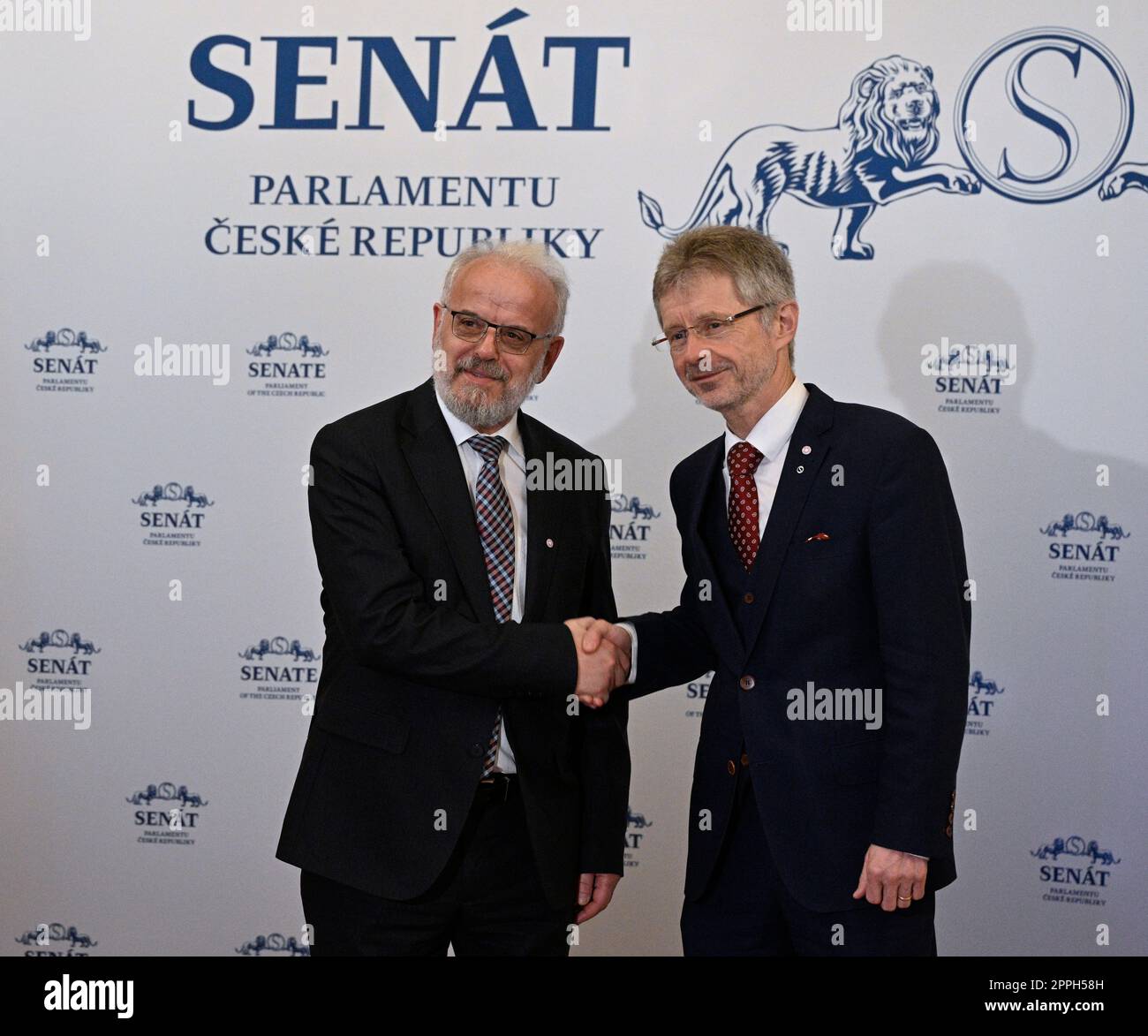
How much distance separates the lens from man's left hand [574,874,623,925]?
3047 mm

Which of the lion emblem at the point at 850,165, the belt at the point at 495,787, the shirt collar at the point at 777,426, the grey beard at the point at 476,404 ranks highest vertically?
the lion emblem at the point at 850,165

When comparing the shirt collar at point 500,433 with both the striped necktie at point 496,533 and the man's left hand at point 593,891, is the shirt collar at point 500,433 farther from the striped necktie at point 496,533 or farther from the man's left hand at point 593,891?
the man's left hand at point 593,891

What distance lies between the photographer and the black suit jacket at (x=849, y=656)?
260 cm

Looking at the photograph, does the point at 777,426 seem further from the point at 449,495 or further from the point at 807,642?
the point at 449,495

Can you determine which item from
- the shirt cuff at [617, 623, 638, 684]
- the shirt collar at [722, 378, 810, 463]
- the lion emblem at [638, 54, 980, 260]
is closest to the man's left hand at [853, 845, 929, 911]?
the shirt cuff at [617, 623, 638, 684]

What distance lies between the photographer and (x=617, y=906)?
4594 millimetres

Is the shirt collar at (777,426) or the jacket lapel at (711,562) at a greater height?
the shirt collar at (777,426)

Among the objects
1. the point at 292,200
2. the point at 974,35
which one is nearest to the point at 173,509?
the point at 292,200

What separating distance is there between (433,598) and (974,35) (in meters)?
3.02

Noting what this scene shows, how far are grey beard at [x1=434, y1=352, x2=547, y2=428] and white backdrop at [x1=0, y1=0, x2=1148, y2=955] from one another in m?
1.50

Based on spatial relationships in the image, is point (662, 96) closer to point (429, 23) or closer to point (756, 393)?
point (429, 23)

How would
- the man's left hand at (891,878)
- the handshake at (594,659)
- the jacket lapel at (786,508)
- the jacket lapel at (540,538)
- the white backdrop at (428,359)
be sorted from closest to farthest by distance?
1. the man's left hand at (891,878)
2. the jacket lapel at (786,508)
3. the handshake at (594,659)
4. the jacket lapel at (540,538)
5. the white backdrop at (428,359)

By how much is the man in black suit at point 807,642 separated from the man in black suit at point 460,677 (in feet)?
0.81

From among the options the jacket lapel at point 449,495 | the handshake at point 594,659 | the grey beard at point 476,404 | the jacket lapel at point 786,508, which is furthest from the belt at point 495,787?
the grey beard at point 476,404
